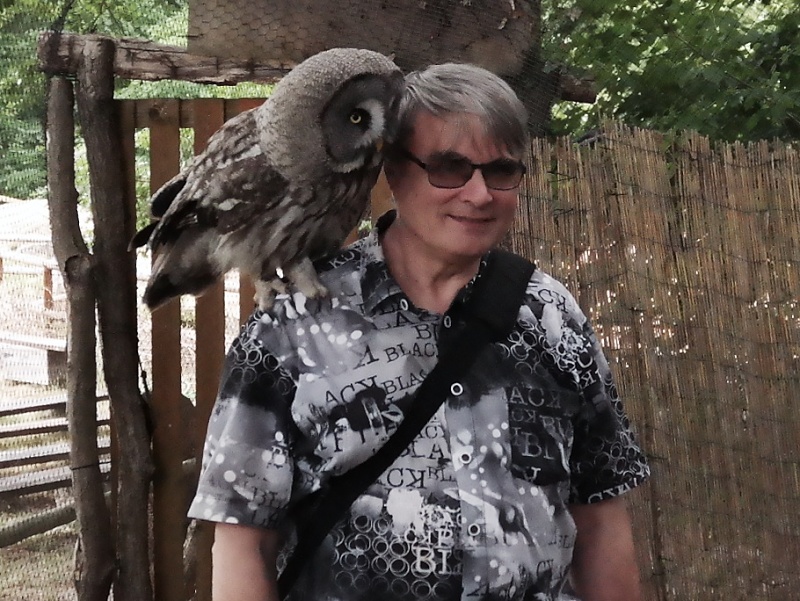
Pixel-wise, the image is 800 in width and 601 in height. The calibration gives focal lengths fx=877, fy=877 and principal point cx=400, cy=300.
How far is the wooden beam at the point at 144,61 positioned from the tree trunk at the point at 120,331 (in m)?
0.05

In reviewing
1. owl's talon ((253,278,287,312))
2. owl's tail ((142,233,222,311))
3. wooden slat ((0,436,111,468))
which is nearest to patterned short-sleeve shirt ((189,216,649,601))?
owl's talon ((253,278,287,312))

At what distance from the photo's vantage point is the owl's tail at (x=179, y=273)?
174 cm

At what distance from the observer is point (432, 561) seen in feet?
3.67

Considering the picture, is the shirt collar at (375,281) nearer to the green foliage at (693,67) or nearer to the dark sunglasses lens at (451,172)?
the dark sunglasses lens at (451,172)

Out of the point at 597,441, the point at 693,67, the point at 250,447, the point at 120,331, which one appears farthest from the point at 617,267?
the point at 250,447

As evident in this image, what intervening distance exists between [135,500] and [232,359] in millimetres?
1409

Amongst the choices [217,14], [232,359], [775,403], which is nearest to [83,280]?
[217,14]

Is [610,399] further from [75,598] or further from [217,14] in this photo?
[75,598]

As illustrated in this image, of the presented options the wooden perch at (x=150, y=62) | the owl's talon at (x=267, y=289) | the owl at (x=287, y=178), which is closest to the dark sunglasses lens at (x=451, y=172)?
the owl at (x=287, y=178)

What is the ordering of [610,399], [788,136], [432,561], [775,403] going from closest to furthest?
[432,561], [610,399], [775,403], [788,136]

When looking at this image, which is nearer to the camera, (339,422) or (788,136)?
(339,422)

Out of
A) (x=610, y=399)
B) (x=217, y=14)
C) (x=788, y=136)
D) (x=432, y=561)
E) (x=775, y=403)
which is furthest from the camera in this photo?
(x=788, y=136)

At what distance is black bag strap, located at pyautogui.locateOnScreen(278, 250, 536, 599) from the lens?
1.13m

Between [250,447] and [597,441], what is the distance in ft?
1.70
